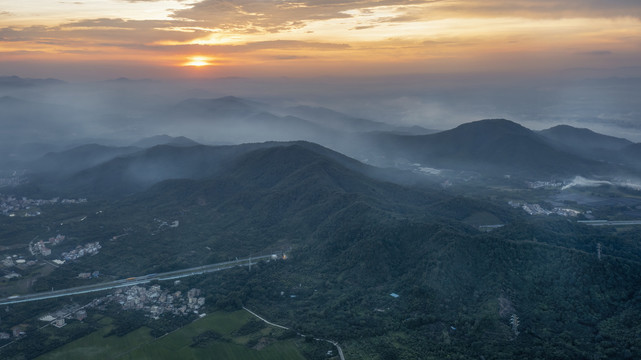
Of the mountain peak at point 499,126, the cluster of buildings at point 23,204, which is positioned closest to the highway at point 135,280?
the cluster of buildings at point 23,204

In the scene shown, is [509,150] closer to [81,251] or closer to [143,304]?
[143,304]

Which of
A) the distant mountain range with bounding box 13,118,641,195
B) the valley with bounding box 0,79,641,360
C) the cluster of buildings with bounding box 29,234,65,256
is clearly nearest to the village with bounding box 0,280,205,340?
the valley with bounding box 0,79,641,360

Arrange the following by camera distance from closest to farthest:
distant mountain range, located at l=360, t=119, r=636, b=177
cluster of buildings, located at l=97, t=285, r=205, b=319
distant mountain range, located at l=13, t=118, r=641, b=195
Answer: cluster of buildings, located at l=97, t=285, r=205, b=319 < distant mountain range, located at l=13, t=118, r=641, b=195 < distant mountain range, located at l=360, t=119, r=636, b=177

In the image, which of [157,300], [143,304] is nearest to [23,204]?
[143,304]

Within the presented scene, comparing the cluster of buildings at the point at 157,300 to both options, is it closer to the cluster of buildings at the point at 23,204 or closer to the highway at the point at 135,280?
the highway at the point at 135,280

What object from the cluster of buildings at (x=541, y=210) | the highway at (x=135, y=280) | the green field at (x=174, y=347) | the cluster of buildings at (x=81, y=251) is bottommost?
the cluster of buildings at (x=541, y=210)

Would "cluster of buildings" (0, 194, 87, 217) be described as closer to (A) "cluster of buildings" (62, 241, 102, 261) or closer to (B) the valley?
(B) the valley
